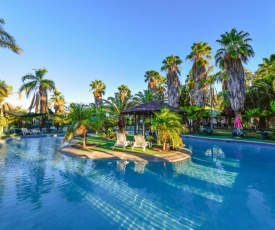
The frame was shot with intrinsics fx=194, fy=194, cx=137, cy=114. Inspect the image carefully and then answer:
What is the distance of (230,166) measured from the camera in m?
9.88

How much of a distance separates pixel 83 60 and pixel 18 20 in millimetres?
11428

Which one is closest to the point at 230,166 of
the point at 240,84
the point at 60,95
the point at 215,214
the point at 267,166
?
the point at 267,166

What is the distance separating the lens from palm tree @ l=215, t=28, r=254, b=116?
886 inches

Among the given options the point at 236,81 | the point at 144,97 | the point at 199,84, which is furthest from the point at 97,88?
the point at 236,81

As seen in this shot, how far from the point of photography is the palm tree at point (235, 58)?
73.8 feet

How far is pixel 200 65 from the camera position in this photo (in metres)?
28.2

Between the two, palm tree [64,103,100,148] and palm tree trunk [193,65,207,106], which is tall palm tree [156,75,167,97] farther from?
palm tree [64,103,100,148]

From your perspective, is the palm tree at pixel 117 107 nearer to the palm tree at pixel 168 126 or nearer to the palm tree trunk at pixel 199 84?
the palm tree at pixel 168 126

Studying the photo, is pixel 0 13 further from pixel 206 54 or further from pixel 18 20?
pixel 206 54

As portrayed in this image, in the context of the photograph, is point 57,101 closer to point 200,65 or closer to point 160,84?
point 160,84

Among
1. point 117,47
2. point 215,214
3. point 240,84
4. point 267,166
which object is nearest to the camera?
point 215,214

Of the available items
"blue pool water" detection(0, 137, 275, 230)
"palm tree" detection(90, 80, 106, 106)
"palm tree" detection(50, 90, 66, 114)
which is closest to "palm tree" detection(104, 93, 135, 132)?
"blue pool water" detection(0, 137, 275, 230)

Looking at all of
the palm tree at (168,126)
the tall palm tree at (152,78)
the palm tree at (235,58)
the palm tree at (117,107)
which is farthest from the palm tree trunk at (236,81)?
the tall palm tree at (152,78)

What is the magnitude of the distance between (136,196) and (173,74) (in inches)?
1108
